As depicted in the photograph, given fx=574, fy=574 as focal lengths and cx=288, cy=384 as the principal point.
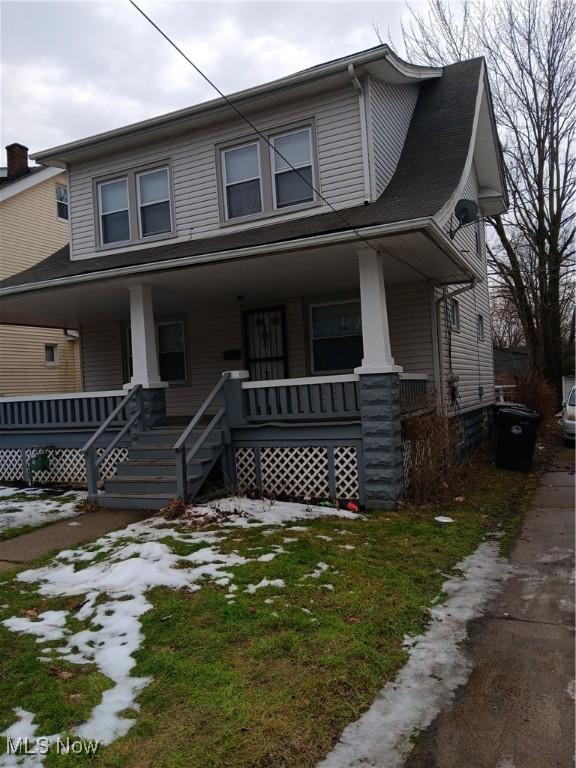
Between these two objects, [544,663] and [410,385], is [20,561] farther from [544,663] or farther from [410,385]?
[410,385]

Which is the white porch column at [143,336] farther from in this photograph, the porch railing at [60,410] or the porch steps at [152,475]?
the porch steps at [152,475]

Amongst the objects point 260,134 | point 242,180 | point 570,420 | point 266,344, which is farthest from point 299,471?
point 570,420

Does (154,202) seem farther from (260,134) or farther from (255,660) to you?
(255,660)

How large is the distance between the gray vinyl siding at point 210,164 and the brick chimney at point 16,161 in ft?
31.3

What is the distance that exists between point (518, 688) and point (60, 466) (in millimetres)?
8508

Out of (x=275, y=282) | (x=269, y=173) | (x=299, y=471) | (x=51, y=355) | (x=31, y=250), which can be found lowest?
(x=299, y=471)

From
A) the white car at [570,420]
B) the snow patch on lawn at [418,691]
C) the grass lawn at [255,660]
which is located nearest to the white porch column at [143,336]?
the grass lawn at [255,660]

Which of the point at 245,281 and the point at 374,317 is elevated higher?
the point at 245,281

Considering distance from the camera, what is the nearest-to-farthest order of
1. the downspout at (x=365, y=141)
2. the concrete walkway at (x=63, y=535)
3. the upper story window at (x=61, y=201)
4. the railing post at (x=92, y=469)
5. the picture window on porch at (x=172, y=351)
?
the concrete walkway at (x=63, y=535), the railing post at (x=92, y=469), the downspout at (x=365, y=141), the picture window on porch at (x=172, y=351), the upper story window at (x=61, y=201)

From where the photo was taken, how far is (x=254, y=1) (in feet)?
20.2

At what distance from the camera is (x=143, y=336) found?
9172mm

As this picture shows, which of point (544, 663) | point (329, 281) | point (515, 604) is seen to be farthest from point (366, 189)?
point (544, 663)

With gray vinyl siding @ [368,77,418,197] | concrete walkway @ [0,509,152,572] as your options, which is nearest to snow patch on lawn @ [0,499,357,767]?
concrete walkway @ [0,509,152,572]

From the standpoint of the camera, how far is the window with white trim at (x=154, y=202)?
10602mm
